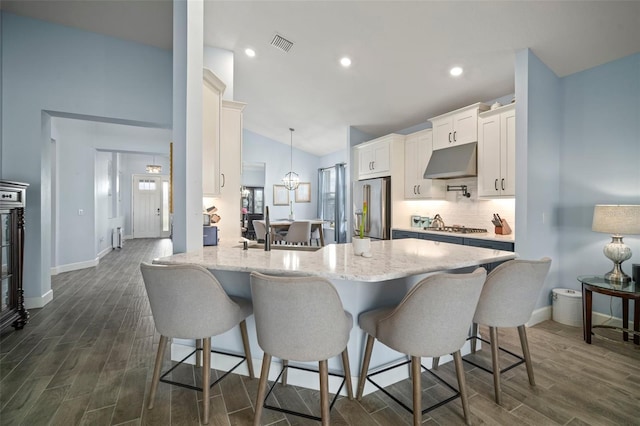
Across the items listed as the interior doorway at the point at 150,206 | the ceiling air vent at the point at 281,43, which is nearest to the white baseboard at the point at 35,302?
the ceiling air vent at the point at 281,43

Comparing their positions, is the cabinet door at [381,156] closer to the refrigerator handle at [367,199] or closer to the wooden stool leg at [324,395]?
the refrigerator handle at [367,199]

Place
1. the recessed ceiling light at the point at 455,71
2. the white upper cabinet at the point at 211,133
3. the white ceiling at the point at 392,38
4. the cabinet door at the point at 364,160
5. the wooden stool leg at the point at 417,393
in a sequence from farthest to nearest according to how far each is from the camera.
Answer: the cabinet door at the point at 364,160 < the recessed ceiling light at the point at 455,71 < the white upper cabinet at the point at 211,133 < the white ceiling at the point at 392,38 < the wooden stool leg at the point at 417,393

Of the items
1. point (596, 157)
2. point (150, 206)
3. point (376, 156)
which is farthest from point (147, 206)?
point (596, 157)

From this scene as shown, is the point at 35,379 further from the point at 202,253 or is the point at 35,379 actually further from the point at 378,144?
the point at 378,144

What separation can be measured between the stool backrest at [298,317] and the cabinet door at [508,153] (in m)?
2.97

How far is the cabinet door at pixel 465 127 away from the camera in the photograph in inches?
157

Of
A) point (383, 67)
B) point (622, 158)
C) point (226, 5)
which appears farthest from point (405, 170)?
point (226, 5)

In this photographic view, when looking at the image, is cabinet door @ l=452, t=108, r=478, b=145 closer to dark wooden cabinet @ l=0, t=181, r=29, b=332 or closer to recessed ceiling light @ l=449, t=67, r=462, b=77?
recessed ceiling light @ l=449, t=67, r=462, b=77

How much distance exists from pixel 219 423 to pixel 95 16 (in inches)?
169

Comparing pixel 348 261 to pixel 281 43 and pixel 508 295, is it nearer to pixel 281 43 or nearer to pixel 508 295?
pixel 508 295

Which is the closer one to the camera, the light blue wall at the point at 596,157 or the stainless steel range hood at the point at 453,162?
the light blue wall at the point at 596,157

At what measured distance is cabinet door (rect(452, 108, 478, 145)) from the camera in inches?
157

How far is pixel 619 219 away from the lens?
109 inches

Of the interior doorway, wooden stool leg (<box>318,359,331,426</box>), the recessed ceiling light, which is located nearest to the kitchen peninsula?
wooden stool leg (<box>318,359,331,426</box>)
